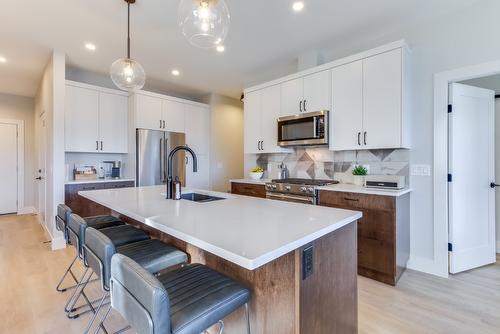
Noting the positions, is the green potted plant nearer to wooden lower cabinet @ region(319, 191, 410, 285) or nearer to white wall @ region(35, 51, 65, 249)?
wooden lower cabinet @ region(319, 191, 410, 285)

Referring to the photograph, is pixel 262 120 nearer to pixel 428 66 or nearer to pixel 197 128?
pixel 197 128

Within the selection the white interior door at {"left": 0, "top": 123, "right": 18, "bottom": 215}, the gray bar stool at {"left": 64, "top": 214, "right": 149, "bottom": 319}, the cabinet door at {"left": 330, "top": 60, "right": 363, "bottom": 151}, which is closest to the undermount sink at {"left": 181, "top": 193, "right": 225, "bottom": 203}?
the gray bar stool at {"left": 64, "top": 214, "right": 149, "bottom": 319}

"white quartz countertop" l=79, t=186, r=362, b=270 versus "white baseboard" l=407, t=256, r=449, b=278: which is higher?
"white quartz countertop" l=79, t=186, r=362, b=270

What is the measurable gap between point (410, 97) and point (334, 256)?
2390 mm

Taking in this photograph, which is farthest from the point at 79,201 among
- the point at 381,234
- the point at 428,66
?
the point at 428,66

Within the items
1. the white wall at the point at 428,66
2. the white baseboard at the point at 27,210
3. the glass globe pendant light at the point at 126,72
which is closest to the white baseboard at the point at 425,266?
the white wall at the point at 428,66

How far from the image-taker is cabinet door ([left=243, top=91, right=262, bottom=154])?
4.16 metres

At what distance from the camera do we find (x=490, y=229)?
2.98 metres

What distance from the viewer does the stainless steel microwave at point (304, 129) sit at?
3271 millimetres

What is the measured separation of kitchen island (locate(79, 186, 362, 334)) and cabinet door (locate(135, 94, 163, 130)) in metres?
3.10

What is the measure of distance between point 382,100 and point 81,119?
4.27 meters

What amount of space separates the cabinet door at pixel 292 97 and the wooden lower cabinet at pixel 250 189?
1146mm

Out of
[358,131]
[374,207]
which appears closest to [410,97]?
[358,131]

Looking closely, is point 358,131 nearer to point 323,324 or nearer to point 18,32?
point 323,324
